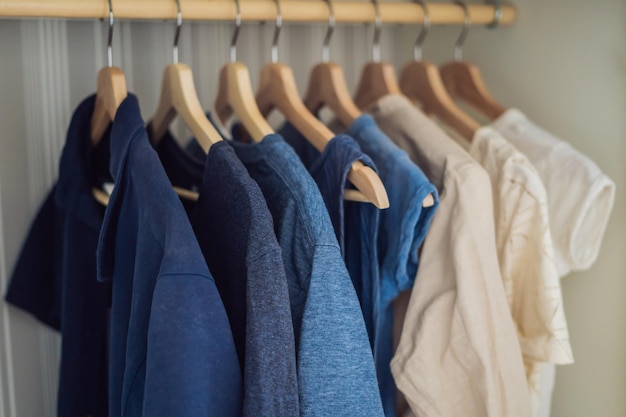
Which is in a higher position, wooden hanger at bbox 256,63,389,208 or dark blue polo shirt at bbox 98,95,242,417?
wooden hanger at bbox 256,63,389,208

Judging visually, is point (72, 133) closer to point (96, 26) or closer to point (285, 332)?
point (96, 26)

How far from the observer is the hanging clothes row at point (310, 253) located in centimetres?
61

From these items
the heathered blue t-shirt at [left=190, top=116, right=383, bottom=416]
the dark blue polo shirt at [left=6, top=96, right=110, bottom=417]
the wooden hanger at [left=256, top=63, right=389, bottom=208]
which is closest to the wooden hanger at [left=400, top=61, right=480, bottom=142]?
the wooden hanger at [left=256, top=63, right=389, bottom=208]

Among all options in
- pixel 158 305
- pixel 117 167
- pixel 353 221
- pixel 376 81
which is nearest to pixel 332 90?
pixel 376 81

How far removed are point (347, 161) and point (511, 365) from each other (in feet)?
0.94

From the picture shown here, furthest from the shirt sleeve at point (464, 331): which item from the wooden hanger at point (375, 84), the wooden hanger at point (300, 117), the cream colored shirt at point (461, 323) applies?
the wooden hanger at point (375, 84)

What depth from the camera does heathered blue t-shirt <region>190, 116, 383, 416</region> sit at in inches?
25.1

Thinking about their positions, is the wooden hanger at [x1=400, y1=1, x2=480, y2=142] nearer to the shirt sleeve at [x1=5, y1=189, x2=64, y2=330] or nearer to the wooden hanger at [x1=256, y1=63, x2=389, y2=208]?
the wooden hanger at [x1=256, y1=63, x2=389, y2=208]

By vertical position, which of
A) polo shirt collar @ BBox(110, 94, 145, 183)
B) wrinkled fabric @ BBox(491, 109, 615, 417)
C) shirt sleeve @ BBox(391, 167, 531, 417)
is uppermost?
polo shirt collar @ BBox(110, 94, 145, 183)

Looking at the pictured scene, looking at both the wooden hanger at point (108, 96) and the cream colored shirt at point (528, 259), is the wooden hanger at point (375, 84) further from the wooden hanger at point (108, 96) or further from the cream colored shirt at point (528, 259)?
the wooden hanger at point (108, 96)

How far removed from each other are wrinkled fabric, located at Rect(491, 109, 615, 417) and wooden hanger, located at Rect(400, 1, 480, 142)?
0.32ft

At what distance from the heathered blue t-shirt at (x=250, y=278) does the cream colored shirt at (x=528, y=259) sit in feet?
1.08

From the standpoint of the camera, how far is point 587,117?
1.01 m

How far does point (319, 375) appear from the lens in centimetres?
64
